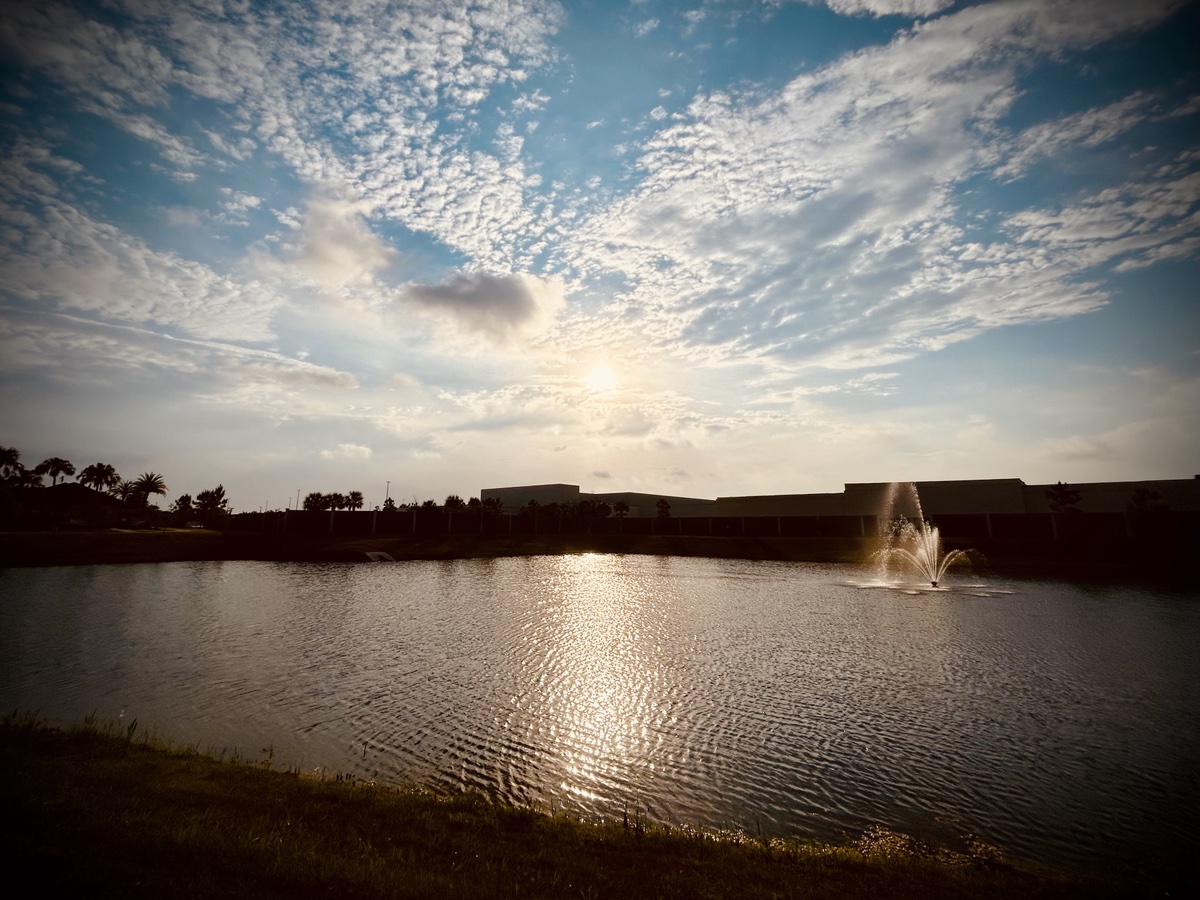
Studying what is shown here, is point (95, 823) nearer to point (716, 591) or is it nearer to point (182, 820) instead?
point (182, 820)

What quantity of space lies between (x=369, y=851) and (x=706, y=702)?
1159cm

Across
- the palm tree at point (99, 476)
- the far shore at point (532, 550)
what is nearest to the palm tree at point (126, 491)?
the palm tree at point (99, 476)

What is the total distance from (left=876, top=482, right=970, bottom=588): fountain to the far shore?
270 cm

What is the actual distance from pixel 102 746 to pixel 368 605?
82.8ft

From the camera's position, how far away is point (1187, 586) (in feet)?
159

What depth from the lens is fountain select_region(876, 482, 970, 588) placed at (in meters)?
70.5

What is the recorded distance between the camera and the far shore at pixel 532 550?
5997cm

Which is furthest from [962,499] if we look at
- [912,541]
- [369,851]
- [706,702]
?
[369,851]

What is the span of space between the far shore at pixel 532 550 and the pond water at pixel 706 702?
29.4m

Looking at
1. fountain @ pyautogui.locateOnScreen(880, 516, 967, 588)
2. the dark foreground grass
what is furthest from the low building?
the dark foreground grass

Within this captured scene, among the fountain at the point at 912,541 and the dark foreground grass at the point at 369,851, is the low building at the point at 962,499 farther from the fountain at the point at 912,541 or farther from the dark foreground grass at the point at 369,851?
the dark foreground grass at the point at 369,851

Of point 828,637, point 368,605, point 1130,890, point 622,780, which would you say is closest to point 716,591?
point 828,637

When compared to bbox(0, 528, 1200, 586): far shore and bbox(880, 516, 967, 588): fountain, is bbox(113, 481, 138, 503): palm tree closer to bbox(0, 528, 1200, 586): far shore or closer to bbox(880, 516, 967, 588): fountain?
bbox(0, 528, 1200, 586): far shore

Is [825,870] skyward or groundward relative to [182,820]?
groundward
